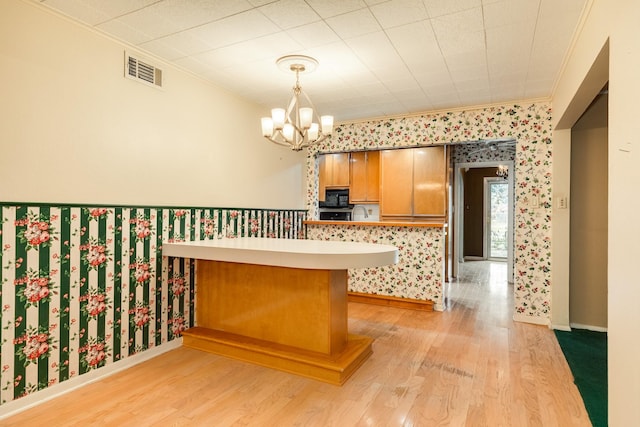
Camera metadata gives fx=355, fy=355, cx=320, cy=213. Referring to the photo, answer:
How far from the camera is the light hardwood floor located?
79.7 inches

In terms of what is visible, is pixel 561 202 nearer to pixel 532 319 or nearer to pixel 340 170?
pixel 532 319

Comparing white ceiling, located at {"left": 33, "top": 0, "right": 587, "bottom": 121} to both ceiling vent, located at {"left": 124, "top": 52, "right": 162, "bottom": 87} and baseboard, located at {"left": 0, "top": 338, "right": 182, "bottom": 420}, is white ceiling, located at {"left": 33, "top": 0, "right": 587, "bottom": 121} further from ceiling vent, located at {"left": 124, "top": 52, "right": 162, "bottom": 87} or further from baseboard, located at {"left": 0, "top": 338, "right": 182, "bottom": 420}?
baseboard, located at {"left": 0, "top": 338, "right": 182, "bottom": 420}

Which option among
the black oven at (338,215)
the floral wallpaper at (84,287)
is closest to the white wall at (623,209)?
the floral wallpaper at (84,287)

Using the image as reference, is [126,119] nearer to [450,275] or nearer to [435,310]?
[435,310]

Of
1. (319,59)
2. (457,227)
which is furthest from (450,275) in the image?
(319,59)

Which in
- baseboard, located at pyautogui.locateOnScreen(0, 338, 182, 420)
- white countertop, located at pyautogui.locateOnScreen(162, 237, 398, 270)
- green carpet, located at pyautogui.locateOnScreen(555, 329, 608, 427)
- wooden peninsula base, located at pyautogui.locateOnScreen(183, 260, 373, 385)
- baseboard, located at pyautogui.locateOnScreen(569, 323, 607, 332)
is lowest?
green carpet, located at pyautogui.locateOnScreen(555, 329, 608, 427)

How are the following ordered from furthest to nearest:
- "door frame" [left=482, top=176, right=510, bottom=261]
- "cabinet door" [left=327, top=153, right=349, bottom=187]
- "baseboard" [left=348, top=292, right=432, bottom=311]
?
"door frame" [left=482, top=176, right=510, bottom=261]
"cabinet door" [left=327, top=153, right=349, bottom=187]
"baseboard" [left=348, top=292, right=432, bottom=311]

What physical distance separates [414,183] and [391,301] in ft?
5.92

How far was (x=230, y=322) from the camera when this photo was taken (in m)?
3.06

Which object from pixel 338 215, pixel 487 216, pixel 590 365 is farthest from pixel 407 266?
pixel 487 216

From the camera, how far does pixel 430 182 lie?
520 cm

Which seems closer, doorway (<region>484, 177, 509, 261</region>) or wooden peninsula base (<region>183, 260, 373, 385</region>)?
wooden peninsula base (<region>183, 260, 373, 385</region>)

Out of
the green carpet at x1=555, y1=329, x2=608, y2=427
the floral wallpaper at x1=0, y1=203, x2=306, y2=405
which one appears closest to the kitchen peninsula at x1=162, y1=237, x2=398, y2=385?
the floral wallpaper at x1=0, y1=203, x2=306, y2=405

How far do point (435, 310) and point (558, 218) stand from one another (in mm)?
1676
